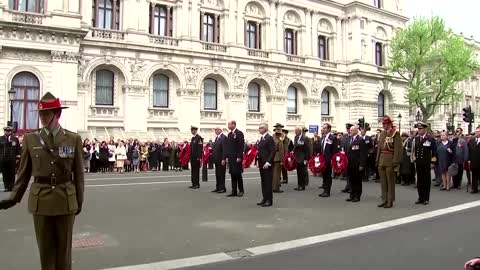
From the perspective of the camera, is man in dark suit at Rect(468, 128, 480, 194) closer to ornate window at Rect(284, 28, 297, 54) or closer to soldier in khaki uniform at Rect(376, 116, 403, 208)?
soldier in khaki uniform at Rect(376, 116, 403, 208)

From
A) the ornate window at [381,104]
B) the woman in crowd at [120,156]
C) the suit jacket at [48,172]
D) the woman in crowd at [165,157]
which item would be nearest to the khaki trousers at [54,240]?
the suit jacket at [48,172]

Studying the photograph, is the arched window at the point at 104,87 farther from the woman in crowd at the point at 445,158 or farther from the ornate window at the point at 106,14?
the woman in crowd at the point at 445,158

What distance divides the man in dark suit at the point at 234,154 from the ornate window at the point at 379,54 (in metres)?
39.0

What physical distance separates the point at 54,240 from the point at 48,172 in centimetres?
76

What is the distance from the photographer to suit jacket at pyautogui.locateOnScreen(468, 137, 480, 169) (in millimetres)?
14797

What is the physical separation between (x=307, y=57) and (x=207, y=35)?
35.2 feet

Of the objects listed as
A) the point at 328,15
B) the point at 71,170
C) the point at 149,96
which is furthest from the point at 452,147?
the point at 328,15

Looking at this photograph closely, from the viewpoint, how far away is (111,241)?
7.36m

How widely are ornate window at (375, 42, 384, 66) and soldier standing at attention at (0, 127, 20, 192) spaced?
41.7m

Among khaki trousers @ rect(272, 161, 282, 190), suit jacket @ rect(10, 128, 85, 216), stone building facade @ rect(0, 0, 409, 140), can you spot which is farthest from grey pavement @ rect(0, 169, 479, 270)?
stone building facade @ rect(0, 0, 409, 140)

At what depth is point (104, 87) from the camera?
31.2 metres

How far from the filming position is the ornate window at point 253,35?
38878mm

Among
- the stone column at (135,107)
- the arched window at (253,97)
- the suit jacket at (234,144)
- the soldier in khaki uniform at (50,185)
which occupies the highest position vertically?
the arched window at (253,97)

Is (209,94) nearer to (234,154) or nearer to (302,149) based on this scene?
(302,149)
